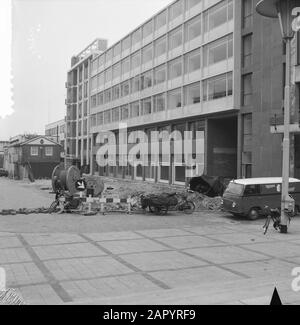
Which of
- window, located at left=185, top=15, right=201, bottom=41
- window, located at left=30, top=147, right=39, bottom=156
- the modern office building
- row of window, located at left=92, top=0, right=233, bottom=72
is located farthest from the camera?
window, located at left=30, top=147, right=39, bottom=156

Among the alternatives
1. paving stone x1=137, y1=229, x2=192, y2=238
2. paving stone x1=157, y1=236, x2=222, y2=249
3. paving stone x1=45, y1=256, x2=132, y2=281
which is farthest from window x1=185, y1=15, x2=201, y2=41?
paving stone x1=45, y1=256, x2=132, y2=281

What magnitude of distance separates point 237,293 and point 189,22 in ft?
135

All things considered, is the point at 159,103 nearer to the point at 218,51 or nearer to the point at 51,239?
the point at 218,51

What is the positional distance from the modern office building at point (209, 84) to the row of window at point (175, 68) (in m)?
0.09

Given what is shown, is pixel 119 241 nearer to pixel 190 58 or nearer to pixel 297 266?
pixel 297 266

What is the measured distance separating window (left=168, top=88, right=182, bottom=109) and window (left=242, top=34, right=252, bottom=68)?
10.9m

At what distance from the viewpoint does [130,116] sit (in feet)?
196

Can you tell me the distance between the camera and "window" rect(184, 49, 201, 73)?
43750 mm

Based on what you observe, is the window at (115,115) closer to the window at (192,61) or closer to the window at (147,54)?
the window at (147,54)

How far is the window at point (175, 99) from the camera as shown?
47.1 meters

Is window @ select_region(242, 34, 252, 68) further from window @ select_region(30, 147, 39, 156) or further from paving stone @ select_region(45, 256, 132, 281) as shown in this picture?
window @ select_region(30, 147, 39, 156)

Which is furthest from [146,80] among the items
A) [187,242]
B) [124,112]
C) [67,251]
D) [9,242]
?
[67,251]
